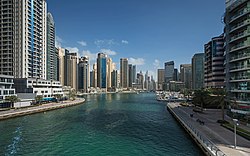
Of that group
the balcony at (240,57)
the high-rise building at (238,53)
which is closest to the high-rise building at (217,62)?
the high-rise building at (238,53)

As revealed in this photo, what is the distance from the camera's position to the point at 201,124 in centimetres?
5103

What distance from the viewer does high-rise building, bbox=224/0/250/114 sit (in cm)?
5234

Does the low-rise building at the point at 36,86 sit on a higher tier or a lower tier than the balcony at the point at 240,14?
lower

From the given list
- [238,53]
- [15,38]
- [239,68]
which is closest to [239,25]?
[238,53]

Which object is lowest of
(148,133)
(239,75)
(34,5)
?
(148,133)

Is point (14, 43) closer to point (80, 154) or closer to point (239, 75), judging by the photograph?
point (80, 154)

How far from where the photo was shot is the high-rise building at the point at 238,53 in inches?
2061

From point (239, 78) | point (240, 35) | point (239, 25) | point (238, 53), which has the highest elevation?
point (239, 25)

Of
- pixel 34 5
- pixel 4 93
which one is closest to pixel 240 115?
pixel 4 93

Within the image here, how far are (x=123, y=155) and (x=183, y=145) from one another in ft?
48.6

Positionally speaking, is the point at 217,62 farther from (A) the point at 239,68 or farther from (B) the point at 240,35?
(B) the point at 240,35

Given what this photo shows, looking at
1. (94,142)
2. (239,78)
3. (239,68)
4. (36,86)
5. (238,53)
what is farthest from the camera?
(36,86)

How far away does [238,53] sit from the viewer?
57.9m

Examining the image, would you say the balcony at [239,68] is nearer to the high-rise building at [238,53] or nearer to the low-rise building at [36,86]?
the high-rise building at [238,53]
